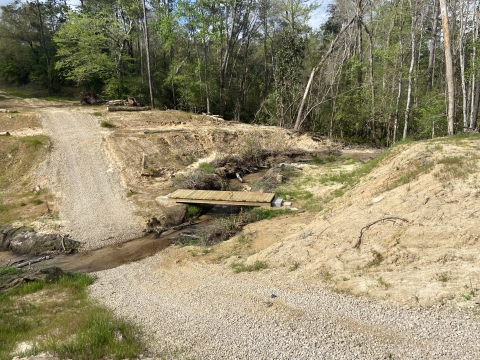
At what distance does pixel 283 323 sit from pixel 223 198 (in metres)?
8.37

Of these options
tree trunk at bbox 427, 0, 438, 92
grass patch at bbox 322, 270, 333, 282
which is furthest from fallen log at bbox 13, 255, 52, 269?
tree trunk at bbox 427, 0, 438, 92

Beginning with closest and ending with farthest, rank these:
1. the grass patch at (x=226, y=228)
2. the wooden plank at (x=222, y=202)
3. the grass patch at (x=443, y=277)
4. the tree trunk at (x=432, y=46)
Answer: the grass patch at (x=443, y=277) < the grass patch at (x=226, y=228) < the wooden plank at (x=222, y=202) < the tree trunk at (x=432, y=46)

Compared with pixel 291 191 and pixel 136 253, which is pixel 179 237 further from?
pixel 291 191

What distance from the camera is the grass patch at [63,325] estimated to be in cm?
441

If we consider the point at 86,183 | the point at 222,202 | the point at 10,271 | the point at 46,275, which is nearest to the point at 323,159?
the point at 222,202

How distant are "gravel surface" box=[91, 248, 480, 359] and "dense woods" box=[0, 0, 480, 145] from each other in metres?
13.6

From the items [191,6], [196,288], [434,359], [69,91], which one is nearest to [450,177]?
[434,359]

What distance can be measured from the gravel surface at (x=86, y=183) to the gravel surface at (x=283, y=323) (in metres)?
5.47

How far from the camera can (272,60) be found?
30.0 m

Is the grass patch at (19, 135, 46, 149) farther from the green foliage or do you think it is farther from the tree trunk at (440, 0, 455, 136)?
the tree trunk at (440, 0, 455, 136)

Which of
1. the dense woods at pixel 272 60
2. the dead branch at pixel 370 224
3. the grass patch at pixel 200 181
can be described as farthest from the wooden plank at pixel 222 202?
the dense woods at pixel 272 60

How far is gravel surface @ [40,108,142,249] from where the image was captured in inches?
475

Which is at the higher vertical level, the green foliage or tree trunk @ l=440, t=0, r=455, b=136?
tree trunk @ l=440, t=0, r=455, b=136

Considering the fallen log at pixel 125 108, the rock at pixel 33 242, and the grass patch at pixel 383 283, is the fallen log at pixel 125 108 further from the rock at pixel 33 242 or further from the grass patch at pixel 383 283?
the grass patch at pixel 383 283
